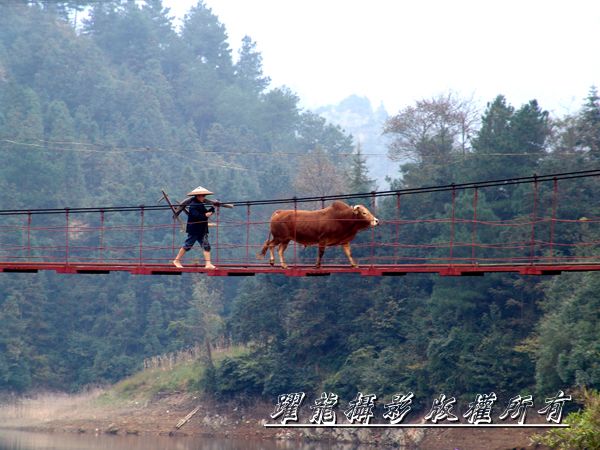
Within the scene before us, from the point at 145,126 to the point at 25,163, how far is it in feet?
64.1

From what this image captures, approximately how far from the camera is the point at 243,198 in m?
78.1

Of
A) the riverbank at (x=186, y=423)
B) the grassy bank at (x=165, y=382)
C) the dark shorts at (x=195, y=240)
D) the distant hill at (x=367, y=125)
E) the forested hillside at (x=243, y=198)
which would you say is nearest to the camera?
the dark shorts at (x=195, y=240)

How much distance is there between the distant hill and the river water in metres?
96.3

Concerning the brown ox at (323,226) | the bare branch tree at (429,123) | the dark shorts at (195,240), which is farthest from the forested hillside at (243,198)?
the dark shorts at (195,240)

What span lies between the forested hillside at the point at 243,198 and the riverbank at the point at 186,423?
122 cm

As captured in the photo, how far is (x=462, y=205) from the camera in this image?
47969mm

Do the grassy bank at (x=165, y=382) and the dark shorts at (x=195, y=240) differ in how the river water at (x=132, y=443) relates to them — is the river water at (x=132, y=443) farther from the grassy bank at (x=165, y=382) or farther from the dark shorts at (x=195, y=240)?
the dark shorts at (x=195, y=240)

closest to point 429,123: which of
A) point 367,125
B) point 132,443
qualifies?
point 132,443

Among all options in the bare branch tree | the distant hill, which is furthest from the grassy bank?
the distant hill

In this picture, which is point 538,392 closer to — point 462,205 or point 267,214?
point 462,205

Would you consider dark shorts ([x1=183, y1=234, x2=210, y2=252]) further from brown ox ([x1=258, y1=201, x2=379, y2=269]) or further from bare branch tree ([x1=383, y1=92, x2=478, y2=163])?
bare branch tree ([x1=383, y1=92, x2=478, y2=163])

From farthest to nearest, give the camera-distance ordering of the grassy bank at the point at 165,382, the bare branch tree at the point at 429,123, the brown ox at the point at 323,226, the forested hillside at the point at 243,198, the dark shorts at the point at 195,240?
the bare branch tree at the point at 429,123, the grassy bank at the point at 165,382, the forested hillside at the point at 243,198, the dark shorts at the point at 195,240, the brown ox at the point at 323,226

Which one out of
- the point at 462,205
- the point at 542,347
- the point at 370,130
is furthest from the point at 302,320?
the point at 370,130

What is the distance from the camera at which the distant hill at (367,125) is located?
5851 inches
